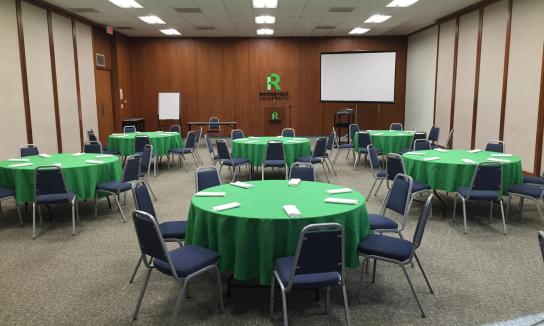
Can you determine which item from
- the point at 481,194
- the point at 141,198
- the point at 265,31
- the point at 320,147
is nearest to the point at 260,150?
the point at 320,147

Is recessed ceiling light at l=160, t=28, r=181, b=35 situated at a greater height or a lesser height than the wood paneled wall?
greater

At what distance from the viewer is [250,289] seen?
3.65 metres

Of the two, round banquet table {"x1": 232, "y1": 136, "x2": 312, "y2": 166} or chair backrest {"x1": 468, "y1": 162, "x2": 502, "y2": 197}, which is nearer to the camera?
chair backrest {"x1": 468, "y1": 162, "x2": 502, "y2": 197}

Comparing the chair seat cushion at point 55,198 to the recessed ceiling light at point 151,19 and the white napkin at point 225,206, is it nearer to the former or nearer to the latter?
the white napkin at point 225,206

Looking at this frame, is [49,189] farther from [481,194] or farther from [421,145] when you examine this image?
[421,145]

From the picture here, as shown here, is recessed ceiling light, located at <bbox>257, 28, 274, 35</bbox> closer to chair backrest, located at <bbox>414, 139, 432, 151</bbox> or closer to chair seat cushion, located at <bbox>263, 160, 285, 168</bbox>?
chair seat cushion, located at <bbox>263, 160, 285, 168</bbox>

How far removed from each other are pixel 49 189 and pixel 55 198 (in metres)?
0.13

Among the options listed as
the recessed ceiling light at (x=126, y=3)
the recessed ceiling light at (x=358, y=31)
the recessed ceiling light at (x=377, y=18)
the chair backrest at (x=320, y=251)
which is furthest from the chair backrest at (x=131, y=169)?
the recessed ceiling light at (x=358, y=31)

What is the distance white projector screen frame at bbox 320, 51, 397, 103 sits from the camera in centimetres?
1276

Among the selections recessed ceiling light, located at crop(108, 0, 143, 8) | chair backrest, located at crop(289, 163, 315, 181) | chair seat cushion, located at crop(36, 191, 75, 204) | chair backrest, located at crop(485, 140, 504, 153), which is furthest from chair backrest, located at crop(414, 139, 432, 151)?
recessed ceiling light, located at crop(108, 0, 143, 8)

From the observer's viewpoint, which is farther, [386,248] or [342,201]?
[342,201]

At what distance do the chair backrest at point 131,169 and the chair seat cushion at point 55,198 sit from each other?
0.71 metres

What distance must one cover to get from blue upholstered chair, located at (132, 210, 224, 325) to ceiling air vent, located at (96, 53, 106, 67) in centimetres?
1110

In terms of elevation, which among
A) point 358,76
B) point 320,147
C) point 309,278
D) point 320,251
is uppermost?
point 358,76
